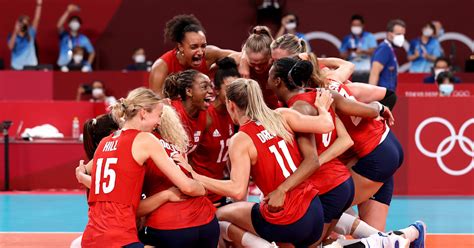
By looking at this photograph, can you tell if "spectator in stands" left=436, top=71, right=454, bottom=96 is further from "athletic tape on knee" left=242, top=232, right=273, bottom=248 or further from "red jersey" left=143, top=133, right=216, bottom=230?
"red jersey" left=143, top=133, right=216, bottom=230

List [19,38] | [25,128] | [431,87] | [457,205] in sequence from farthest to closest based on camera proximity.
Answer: [19,38]
[431,87]
[25,128]
[457,205]

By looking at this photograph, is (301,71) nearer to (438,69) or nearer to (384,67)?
→ (384,67)

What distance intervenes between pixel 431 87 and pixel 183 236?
8896 mm

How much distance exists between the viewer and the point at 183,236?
6.08 meters

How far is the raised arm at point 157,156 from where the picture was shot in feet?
19.2

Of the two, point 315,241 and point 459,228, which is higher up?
point 315,241

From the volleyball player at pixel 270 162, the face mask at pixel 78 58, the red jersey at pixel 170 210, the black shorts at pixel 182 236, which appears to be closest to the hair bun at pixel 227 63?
the volleyball player at pixel 270 162

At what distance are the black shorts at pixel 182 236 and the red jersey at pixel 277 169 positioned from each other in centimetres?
42

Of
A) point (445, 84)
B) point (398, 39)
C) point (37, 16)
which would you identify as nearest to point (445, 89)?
point (445, 84)

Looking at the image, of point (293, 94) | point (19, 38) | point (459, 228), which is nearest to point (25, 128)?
point (19, 38)

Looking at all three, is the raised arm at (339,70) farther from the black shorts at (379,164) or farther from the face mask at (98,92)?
the face mask at (98,92)

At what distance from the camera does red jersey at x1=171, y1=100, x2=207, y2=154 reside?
7.12 metres

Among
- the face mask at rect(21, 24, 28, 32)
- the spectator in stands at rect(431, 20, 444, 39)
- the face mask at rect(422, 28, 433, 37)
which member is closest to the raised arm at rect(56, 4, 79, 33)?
the face mask at rect(21, 24, 28, 32)

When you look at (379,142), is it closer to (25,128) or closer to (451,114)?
(451,114)
